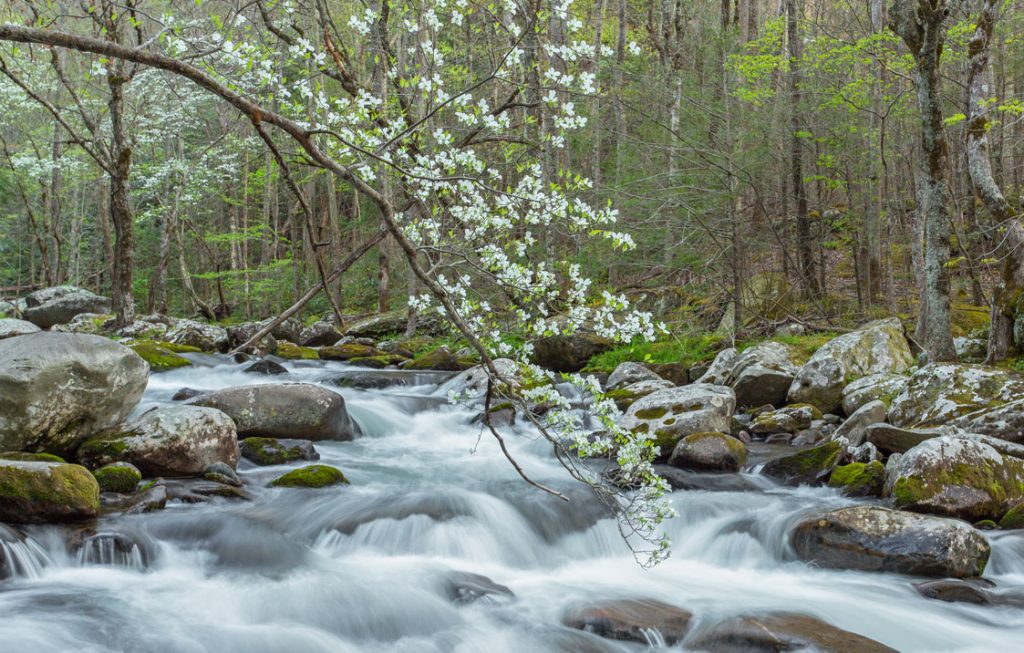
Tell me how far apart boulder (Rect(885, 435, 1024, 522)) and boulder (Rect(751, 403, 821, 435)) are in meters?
3.28

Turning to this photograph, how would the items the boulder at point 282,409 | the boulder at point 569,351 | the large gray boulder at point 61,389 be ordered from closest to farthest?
the large gray boulder at point 61,389 → the boulder at point 282,409 → the boulder at point 569,351

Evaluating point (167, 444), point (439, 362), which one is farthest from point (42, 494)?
point (439, 362)

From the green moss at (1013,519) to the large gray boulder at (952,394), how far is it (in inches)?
76.6

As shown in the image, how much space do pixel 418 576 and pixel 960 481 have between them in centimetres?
495

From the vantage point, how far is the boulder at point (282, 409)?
31.1 ft

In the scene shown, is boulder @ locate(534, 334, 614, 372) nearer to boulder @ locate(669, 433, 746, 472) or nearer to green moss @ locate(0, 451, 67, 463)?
boulder @ locate(669, 433, 746, 472)

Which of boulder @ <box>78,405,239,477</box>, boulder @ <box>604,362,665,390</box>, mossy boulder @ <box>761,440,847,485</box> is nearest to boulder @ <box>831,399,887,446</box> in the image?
mossy boulder @ <box>761,440,847,485</box>

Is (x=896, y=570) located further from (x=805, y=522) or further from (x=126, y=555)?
(x=126, y=555)

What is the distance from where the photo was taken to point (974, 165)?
10.1 metres

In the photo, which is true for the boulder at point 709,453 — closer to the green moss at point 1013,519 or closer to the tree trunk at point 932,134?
the green moss at point 1013,519

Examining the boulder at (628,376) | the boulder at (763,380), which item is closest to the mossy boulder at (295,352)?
the boulder at (628,376)

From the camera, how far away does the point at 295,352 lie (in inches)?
674

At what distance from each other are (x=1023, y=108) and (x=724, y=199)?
4960 mm

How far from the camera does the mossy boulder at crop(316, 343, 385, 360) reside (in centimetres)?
1730
